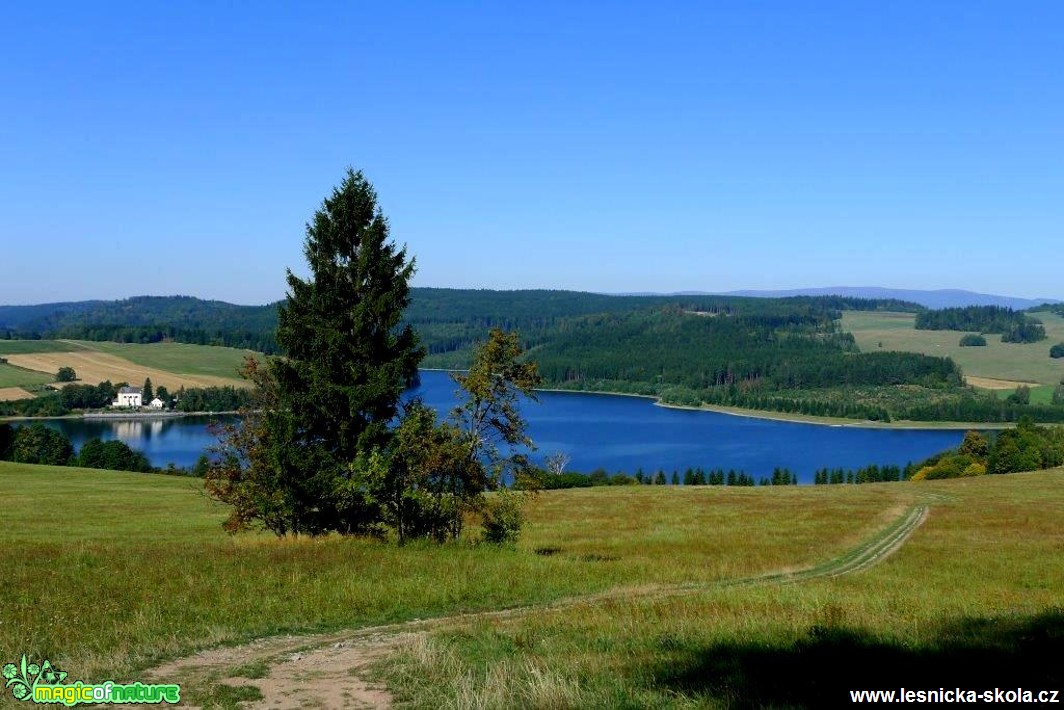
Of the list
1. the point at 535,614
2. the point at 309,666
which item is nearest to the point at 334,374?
the point at 535,614

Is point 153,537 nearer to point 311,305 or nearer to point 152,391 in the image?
point 311,305

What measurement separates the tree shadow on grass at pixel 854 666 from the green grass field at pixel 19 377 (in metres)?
200

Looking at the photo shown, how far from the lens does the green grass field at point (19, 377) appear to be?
184625mm

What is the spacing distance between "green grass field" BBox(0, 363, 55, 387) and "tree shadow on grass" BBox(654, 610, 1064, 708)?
200 metres

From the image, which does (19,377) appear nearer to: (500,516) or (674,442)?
(674,442)

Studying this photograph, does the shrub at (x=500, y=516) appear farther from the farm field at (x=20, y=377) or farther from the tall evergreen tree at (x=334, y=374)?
the farm field at (x=20, y=377)

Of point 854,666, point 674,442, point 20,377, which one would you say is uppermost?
point 854,666

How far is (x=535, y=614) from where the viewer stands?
14711 mm

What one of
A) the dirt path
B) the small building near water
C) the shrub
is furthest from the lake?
the dirt path

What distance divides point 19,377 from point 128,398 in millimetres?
22132

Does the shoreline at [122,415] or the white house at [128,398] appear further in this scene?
the white house at [128,398]

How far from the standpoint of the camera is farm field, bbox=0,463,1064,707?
31.2 ft

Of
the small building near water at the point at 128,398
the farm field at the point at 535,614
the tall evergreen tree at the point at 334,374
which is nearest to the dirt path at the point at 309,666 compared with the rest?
the farm field at the point at 535,614

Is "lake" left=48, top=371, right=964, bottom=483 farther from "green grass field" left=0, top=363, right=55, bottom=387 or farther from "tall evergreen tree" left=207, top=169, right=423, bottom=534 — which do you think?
"tall evergreen tree" left=207, top=169, right=423, bottom=534
